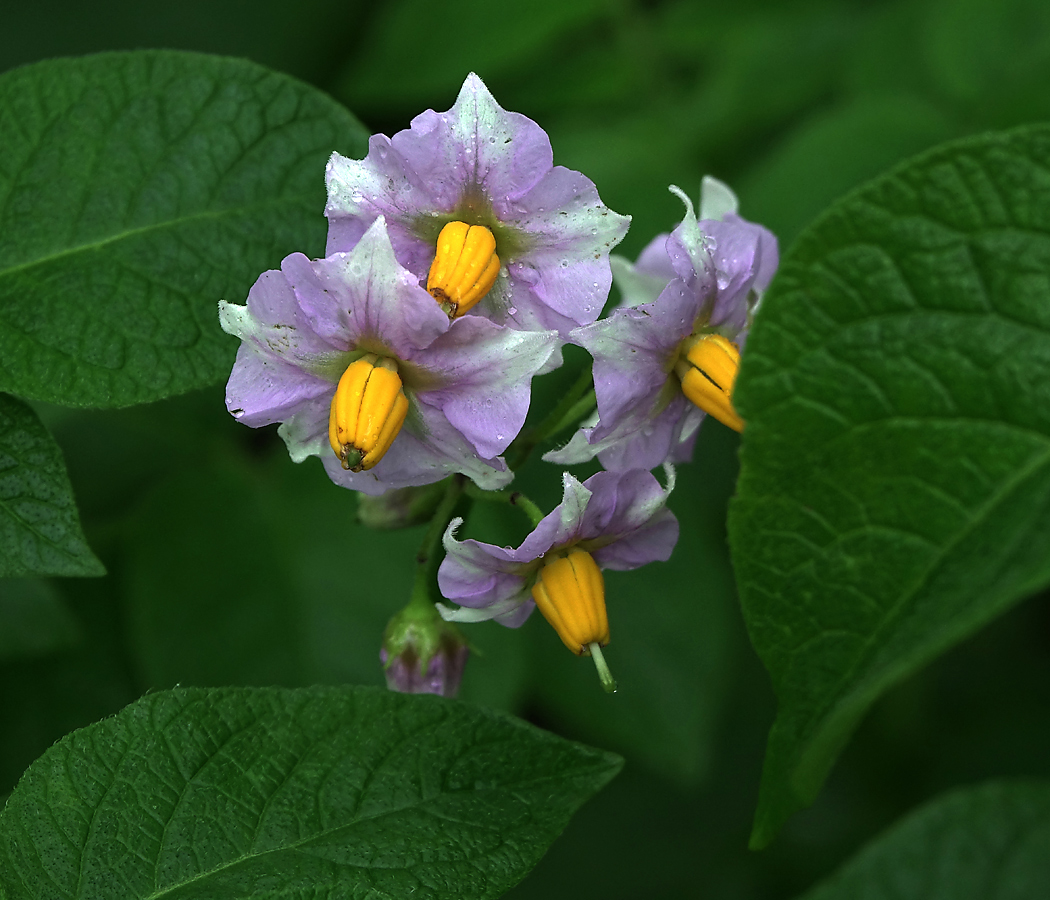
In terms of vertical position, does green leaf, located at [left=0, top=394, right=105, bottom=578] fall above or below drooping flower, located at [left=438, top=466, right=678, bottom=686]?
above

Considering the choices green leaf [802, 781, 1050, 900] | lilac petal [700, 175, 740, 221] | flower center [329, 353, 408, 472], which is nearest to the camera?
flower center [329, 353, 408, 472]

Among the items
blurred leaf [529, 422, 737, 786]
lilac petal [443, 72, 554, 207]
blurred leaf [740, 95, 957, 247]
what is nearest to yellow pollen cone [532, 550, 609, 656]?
lilac petal [443, 72, 554, 207]

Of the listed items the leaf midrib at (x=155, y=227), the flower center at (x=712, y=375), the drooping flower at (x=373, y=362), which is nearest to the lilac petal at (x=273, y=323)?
the drooping flower at (x=373, y=362)

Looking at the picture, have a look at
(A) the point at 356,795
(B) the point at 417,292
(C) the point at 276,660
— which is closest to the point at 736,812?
(C) the point at 276,660

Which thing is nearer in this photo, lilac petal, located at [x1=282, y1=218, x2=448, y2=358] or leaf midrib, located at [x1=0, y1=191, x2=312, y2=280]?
lilac petal, located at [x1=282, y1=218, x2=448, y2=358]

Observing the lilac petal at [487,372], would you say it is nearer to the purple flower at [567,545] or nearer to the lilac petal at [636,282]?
the purple flower at [567,545]

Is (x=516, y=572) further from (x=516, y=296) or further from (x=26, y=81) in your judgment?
(x=26, y=81)

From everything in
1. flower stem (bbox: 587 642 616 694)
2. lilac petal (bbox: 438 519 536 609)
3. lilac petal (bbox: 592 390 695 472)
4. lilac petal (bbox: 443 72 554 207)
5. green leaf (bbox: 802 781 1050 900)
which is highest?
lilac petal (bbox: 443 72 554 207)

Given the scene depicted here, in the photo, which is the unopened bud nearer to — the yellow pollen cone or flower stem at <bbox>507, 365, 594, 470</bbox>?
the yellow pollen cone

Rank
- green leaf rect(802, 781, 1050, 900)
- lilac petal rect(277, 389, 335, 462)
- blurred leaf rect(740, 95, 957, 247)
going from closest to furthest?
lilac petal rect(277, 389, 335, 462) → green leaf rect(802, 781, 1050, 900) → blurred leaf rect(740, 95, 957, 247)
